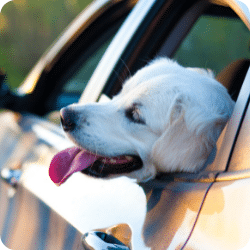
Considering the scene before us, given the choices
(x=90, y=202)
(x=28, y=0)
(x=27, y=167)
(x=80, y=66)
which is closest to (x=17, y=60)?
(x=28, y=0)

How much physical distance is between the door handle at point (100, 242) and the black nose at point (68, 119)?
648mm

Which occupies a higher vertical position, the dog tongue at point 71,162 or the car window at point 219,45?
the car window at point 219,45

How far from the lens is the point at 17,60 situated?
12.7 metres

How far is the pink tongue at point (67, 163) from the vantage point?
1.76m

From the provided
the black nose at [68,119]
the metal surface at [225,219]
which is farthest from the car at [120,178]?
the black nose at [68,119]

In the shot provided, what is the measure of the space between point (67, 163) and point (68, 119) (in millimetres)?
231

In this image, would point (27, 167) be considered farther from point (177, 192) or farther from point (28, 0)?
point (28, 0)

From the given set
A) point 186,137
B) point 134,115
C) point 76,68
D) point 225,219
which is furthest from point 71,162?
point 76,68

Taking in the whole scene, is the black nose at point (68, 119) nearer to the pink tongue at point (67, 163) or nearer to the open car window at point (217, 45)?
the pink tongue at point (67, 163)

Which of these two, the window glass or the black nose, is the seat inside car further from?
the window glass

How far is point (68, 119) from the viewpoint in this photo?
74.6 inches

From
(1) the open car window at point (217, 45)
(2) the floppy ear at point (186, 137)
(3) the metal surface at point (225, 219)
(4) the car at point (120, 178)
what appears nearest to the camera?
(3) the metal surface at point (225, 219)

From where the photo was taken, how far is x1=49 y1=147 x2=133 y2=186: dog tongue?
1.76m

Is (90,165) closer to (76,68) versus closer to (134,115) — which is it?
(134,115)
